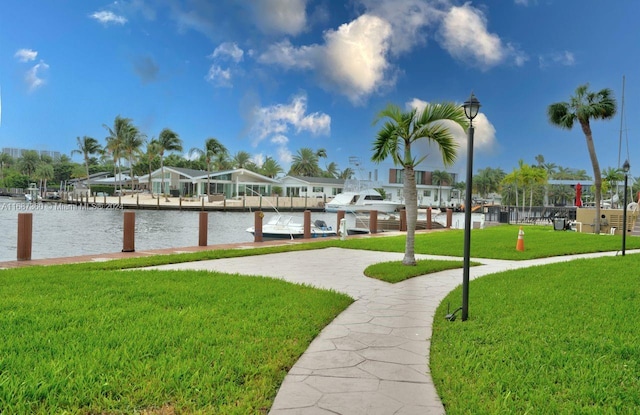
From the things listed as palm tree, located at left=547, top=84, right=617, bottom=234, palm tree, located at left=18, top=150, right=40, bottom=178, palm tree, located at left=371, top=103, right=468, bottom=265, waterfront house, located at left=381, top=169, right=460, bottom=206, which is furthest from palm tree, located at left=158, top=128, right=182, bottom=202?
palm tree, located at left=371, top=103, right=468, bottom=265

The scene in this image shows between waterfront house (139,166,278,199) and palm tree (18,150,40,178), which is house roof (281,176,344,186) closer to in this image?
waterfront house (139,166,278,199)

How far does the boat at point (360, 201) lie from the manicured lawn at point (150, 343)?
3945cm

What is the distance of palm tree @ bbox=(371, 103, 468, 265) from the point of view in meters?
9.58

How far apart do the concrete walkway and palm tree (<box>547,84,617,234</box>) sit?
17638 mm

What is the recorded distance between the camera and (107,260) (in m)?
10.5

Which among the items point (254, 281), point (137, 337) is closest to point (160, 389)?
point (137, 337)

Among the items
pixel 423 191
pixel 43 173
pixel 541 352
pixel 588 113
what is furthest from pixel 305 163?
pixel 541 352

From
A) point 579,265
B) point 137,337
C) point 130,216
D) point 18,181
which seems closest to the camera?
point 137,337

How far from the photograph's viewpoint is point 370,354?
174 inches

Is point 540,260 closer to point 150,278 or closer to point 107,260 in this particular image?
point 150,278

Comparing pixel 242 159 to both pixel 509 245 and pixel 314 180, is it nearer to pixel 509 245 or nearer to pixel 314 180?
pixel 314 180

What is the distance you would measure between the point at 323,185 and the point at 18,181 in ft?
224

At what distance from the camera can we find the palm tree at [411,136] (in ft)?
31.4

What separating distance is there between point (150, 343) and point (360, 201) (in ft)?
148
